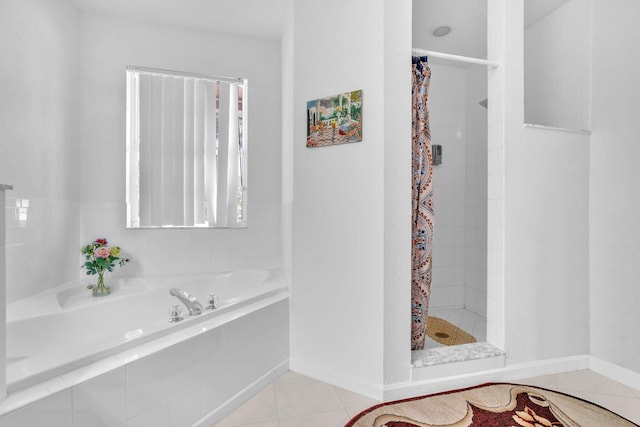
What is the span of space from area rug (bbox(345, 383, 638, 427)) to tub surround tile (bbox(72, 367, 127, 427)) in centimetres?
99

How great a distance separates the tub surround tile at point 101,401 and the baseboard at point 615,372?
2.65 meters

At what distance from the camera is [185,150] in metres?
2.66

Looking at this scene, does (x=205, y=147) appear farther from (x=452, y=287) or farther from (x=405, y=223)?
(x=452, y=287)

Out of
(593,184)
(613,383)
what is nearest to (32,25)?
(593,184)

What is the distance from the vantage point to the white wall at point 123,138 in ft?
8.13

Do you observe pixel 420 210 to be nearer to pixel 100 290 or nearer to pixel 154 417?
pixel 154 417

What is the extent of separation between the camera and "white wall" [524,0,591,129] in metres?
2.23

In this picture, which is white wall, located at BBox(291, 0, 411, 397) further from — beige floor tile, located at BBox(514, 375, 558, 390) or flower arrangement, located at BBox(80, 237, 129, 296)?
flower arrangement, located at BBox(80, 237, 129, 296)

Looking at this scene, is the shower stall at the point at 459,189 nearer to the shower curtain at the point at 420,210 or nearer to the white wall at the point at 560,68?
the white wall at the point at 560,68

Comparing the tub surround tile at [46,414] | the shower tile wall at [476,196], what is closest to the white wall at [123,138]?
the tub surround tile at [46,414]

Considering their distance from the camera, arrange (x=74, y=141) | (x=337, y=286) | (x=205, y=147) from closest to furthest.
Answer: (x=337, y=286), (x=74, y=141), (x=205, y=147)

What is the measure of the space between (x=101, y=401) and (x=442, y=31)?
3.19m

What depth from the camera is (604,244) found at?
82.2 inches

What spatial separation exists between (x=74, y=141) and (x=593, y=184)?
3.59 m
